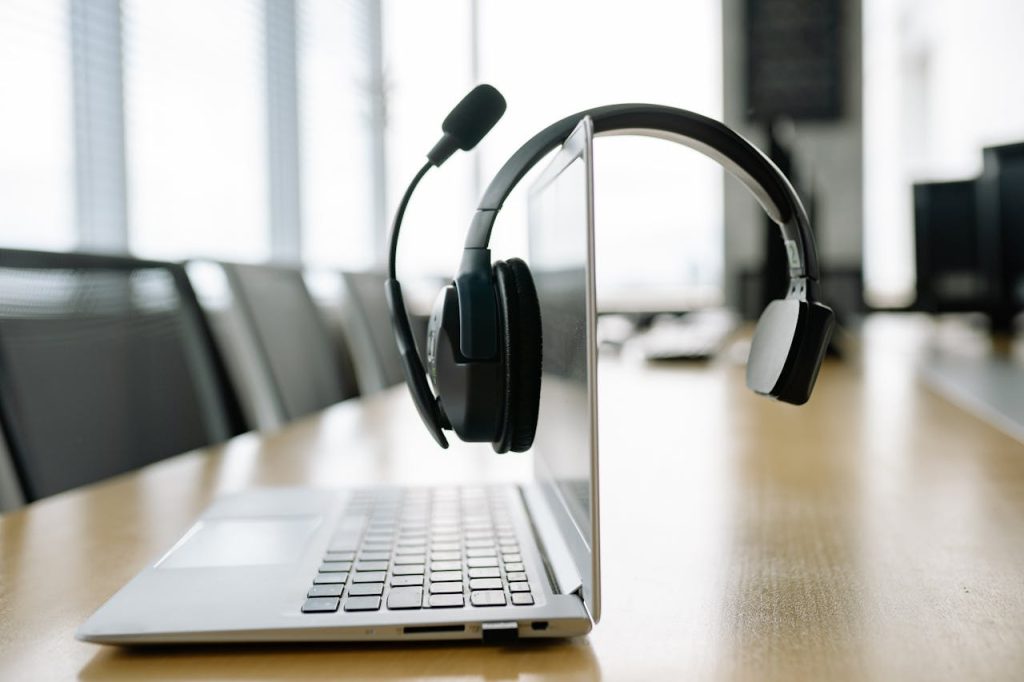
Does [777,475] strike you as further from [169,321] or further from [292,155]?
[292,155]

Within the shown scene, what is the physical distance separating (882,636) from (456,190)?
438 cm

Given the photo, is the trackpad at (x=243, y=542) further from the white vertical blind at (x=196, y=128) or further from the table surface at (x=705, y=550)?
the white vertical blind at (x=196, y=128)

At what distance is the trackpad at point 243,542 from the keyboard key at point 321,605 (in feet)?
0.27

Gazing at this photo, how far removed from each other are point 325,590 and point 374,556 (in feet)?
0.18

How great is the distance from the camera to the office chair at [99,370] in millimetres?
959

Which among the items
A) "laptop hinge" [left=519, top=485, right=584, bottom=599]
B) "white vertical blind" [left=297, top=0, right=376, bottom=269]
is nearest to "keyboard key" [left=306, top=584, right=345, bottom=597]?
"laptop hinge" [left=519, top=485, right=584, bottom=599]

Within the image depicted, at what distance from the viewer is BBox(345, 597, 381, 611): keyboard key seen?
0.40 m

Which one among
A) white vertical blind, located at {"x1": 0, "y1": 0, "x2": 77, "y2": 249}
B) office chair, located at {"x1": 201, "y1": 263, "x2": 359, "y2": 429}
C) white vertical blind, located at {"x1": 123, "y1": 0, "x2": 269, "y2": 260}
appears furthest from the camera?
white vertical blind, located at {"x1": 123, "y1": 0, "x2": 269, "y2": 260}

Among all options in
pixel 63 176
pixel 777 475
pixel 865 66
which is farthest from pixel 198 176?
pixel 865 66

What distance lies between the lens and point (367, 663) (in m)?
0.37

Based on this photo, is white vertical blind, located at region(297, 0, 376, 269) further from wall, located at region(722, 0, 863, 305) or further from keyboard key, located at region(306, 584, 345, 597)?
keyboard key, located at region(306, 584, 345, 597)

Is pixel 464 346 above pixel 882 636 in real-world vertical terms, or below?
above

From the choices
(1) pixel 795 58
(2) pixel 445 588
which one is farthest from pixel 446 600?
(1) pixel 795 58

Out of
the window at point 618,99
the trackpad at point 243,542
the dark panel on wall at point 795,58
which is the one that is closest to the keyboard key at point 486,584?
the trackpad at point 243,542
